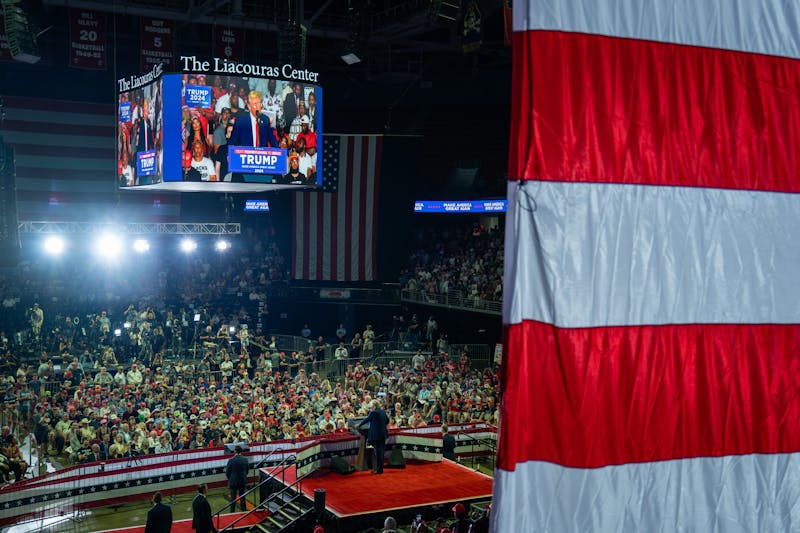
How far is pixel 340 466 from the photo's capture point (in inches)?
758

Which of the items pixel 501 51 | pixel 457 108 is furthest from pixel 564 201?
pixel 457 108

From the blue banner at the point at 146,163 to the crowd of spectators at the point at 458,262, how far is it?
15.5 m

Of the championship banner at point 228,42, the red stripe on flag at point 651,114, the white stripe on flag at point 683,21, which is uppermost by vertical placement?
the championship banner at point 228,42

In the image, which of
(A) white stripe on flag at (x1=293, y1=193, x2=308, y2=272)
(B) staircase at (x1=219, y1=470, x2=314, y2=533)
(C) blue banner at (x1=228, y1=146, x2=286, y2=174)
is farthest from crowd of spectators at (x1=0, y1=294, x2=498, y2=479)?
(C) blue banner at (x1=228, y1=146, x2=286, y2=174)

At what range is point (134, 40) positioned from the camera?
3919 centimetres

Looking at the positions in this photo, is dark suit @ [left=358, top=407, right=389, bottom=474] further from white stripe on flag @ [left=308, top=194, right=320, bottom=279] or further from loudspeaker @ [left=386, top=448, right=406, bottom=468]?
white stripe on flag @ [left=308, top=194, right=320, bottom=279]

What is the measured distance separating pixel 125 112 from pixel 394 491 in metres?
15.0

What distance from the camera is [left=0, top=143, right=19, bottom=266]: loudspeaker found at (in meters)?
19.5

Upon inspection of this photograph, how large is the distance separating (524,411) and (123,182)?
24.7m

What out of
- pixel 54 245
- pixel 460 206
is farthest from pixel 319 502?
pixel 460 206

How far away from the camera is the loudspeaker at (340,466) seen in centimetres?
1925

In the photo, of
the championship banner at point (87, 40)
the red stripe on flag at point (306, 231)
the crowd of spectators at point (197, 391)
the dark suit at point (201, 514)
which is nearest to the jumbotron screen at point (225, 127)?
the championship banner at point (87, 40)

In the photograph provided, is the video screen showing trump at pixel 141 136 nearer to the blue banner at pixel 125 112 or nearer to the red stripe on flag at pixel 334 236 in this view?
the blue banner at pixel 125 112

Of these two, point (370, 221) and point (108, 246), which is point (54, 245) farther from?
point (370, 221)
